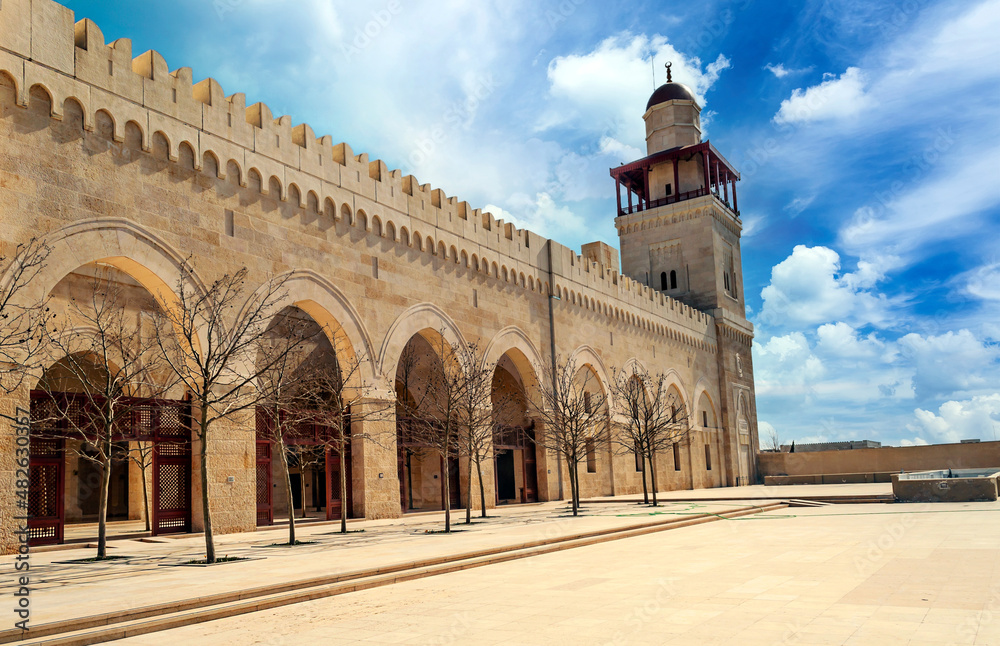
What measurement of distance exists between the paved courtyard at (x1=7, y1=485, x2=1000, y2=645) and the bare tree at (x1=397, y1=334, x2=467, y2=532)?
14.3ft

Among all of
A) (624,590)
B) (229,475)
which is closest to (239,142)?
(229,475)

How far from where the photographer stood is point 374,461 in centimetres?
2094

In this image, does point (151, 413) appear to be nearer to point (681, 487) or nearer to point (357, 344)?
point (357, 344)

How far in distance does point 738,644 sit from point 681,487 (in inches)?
1362

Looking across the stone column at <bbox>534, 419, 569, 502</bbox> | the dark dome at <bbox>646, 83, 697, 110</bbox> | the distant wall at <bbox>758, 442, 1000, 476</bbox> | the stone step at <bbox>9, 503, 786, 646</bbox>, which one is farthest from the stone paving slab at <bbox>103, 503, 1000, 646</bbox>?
the dark dome at <bbox>646, 83, 697, 110</bbox>

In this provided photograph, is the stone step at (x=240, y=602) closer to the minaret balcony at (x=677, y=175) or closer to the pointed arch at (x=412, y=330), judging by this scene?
the pointed arch at (x=412, y=330)

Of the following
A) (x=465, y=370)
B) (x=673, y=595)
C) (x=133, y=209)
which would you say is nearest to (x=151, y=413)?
(x=133, y=209)

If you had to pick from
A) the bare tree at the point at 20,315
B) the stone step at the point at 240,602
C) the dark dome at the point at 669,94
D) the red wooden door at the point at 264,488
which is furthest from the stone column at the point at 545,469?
the dark dome at the point at 669,94

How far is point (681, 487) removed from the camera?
39656 mm

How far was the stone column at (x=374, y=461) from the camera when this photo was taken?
2072cm

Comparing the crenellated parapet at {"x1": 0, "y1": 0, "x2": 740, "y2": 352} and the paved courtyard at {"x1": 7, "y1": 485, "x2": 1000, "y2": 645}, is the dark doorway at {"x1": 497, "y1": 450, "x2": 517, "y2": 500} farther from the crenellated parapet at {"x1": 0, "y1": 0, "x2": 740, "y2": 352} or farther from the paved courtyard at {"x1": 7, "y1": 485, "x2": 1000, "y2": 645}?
the paved courtyard at {"x1": 7, "y1": 485, "x2": 1000, "y2": 645}

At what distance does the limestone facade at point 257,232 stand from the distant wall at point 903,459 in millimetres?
13408

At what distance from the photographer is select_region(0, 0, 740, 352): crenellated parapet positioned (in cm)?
1472

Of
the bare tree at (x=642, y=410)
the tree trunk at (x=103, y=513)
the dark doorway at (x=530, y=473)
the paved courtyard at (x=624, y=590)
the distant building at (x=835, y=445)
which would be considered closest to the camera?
the paved courtyard at (x=624, y=590)
